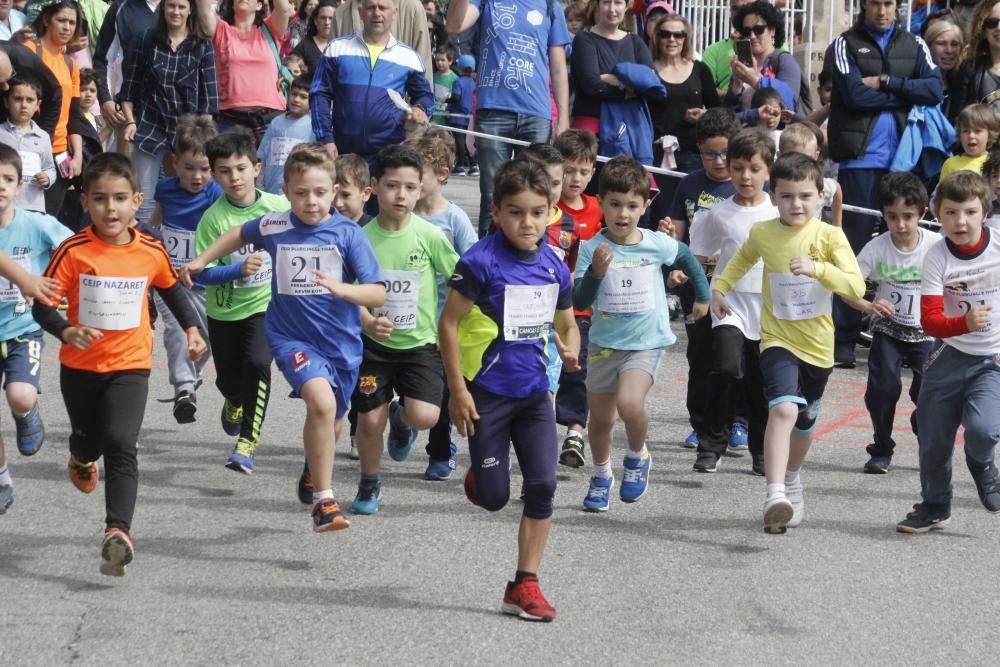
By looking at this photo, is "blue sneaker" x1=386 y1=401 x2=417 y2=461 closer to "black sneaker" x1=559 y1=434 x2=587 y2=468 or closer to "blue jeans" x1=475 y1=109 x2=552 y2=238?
"black sneaker" x1=559 y1=434 x2=587 y2=468

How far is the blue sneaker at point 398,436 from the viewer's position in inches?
319

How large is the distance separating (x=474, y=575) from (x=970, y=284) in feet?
8.00

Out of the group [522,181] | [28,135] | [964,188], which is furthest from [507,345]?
[28,135]

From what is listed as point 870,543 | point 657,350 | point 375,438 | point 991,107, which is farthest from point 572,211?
point 991,107

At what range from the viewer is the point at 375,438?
7215 mm

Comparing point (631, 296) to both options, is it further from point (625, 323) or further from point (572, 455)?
point (572, 455)

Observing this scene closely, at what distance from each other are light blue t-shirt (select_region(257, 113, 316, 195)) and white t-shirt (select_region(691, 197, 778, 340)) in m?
4.63

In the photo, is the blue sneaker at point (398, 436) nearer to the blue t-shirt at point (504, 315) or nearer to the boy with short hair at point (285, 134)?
the blue t-shirt at point (504, 315)

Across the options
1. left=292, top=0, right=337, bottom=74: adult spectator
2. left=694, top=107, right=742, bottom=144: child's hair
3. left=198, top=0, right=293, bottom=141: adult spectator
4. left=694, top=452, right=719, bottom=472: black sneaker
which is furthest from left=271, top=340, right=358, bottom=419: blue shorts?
left=292, top=0, right=337, bottom=74: adult spectator

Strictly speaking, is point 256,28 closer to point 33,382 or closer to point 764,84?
point 764,84

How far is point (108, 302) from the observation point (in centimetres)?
639

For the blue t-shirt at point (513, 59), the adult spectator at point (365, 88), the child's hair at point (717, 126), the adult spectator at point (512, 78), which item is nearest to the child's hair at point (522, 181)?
the child's hair at point (717, 126)

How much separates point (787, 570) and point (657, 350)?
144cm

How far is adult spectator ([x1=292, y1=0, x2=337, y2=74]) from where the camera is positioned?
14438 millimetres
